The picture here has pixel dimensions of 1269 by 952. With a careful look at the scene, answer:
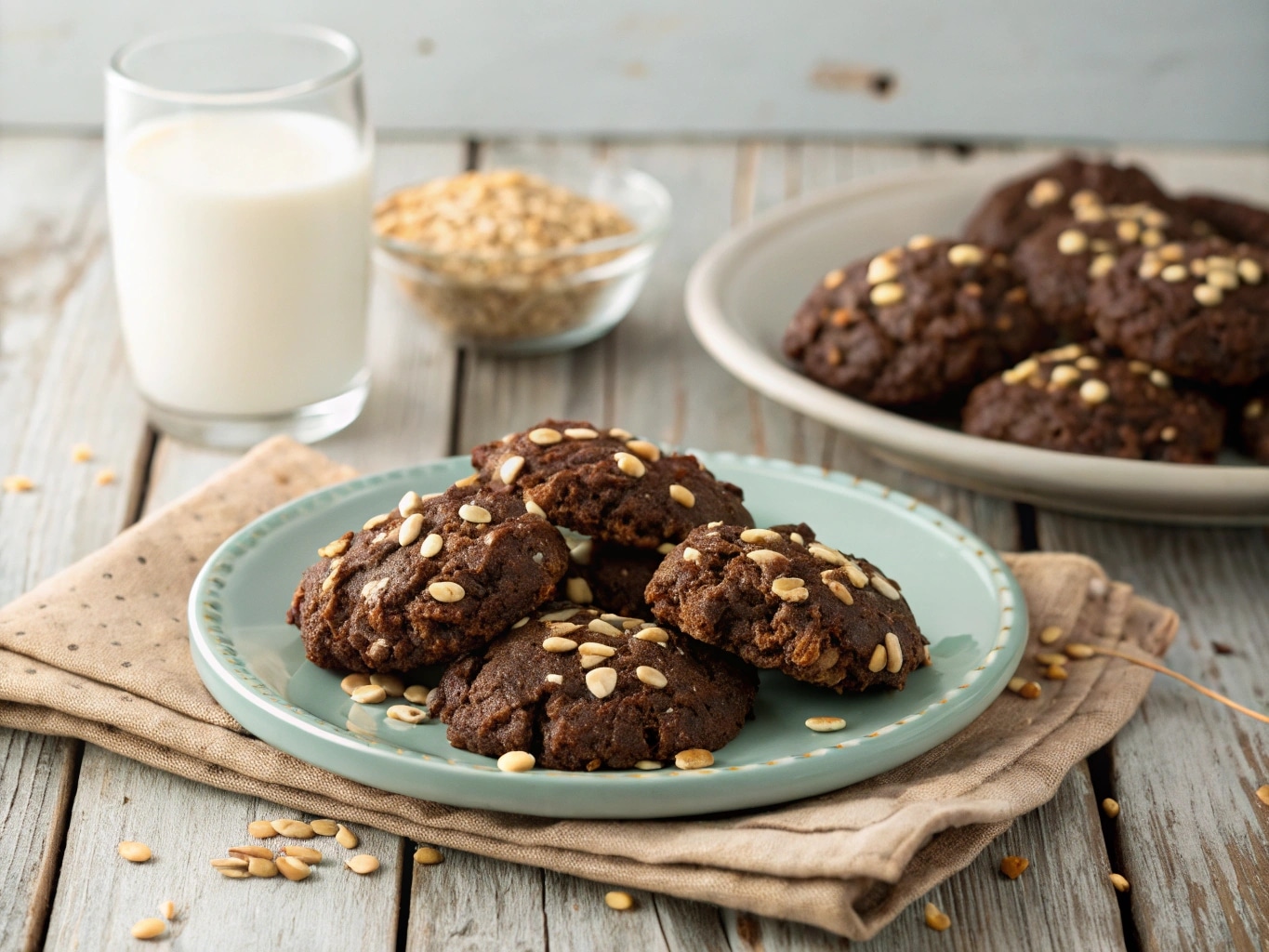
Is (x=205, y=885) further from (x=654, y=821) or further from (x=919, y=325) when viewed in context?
(x=919, y=325)

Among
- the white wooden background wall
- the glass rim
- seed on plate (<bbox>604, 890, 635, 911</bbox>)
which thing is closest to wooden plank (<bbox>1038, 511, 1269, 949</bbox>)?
seed on plate (<bbox>604, 890, 635, 911</bbox>)

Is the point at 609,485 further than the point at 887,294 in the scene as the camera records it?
No

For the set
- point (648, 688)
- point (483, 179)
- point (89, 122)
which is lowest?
point (89, 122)

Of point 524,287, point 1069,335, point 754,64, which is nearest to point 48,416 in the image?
A: point 524,287

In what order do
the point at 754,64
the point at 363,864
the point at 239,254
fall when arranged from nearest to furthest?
the point at 363,864 → the point at 239,254 → the point at 754,64

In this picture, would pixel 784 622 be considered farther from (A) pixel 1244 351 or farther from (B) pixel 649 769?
(A) pixel 1244 351

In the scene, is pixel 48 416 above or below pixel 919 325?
below

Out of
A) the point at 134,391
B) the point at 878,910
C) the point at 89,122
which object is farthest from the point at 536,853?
the point at 89,122

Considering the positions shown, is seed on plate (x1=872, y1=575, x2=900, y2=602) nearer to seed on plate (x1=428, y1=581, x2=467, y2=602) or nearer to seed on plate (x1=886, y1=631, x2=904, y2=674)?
seed on plate (x1=886, y1=631, x2=904, y2=674)
